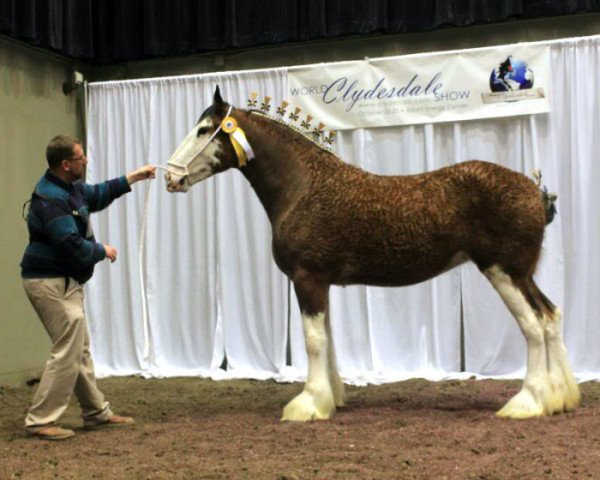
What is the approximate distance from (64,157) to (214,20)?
281cm

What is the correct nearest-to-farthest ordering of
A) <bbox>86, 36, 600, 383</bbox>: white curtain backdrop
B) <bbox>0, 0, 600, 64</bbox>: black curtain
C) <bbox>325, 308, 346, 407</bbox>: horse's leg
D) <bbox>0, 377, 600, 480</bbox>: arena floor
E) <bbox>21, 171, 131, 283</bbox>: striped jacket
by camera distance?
<bbox>0, 377, 600, 480</bbox>: arena floor, <bbox>21, 171, 131, 283</bbox>: striped jacket, <bbox>325, 308, 346, 407</bbox>: horse's leg, <bbox>86, 36, 600, 383</bbox>: white curtain backdrop, <bbox>0, 0, 600, 64</bbox>: black curtain

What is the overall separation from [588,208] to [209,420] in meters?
3.03

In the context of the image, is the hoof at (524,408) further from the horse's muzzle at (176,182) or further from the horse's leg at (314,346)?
the horse's muzzle at (176,182)

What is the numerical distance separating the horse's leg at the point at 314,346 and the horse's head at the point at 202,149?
857mm

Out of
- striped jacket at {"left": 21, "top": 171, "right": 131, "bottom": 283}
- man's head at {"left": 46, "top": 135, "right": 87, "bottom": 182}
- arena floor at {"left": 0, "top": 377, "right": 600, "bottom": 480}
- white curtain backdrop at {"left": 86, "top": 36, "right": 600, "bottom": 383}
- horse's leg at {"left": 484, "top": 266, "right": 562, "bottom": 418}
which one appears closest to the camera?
arena floor at {"left": 0, "top": 377, "right": 600, "bottom": 480}

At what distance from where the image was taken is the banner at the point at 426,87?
17.3 ft

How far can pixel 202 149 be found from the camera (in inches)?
167

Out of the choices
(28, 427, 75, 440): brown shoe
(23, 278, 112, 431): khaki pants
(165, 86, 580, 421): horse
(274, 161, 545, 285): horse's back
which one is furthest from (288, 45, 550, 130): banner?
(28, 427, 75, 440): brown shoe

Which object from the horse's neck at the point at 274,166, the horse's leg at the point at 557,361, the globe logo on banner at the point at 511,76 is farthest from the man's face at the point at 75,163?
the globe logo on banner at the point at 511,76

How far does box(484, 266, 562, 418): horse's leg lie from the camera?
3.95 m

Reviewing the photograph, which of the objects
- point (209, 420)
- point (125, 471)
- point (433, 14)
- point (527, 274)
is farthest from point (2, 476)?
point (433, 14)

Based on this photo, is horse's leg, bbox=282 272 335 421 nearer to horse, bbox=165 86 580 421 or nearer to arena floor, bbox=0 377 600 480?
horse, bbox=165 86 580 421

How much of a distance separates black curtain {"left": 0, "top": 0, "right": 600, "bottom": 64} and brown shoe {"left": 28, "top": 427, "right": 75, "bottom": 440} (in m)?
3.23

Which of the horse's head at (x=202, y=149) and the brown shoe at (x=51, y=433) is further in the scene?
the horse's head at (x=202, y=149)
